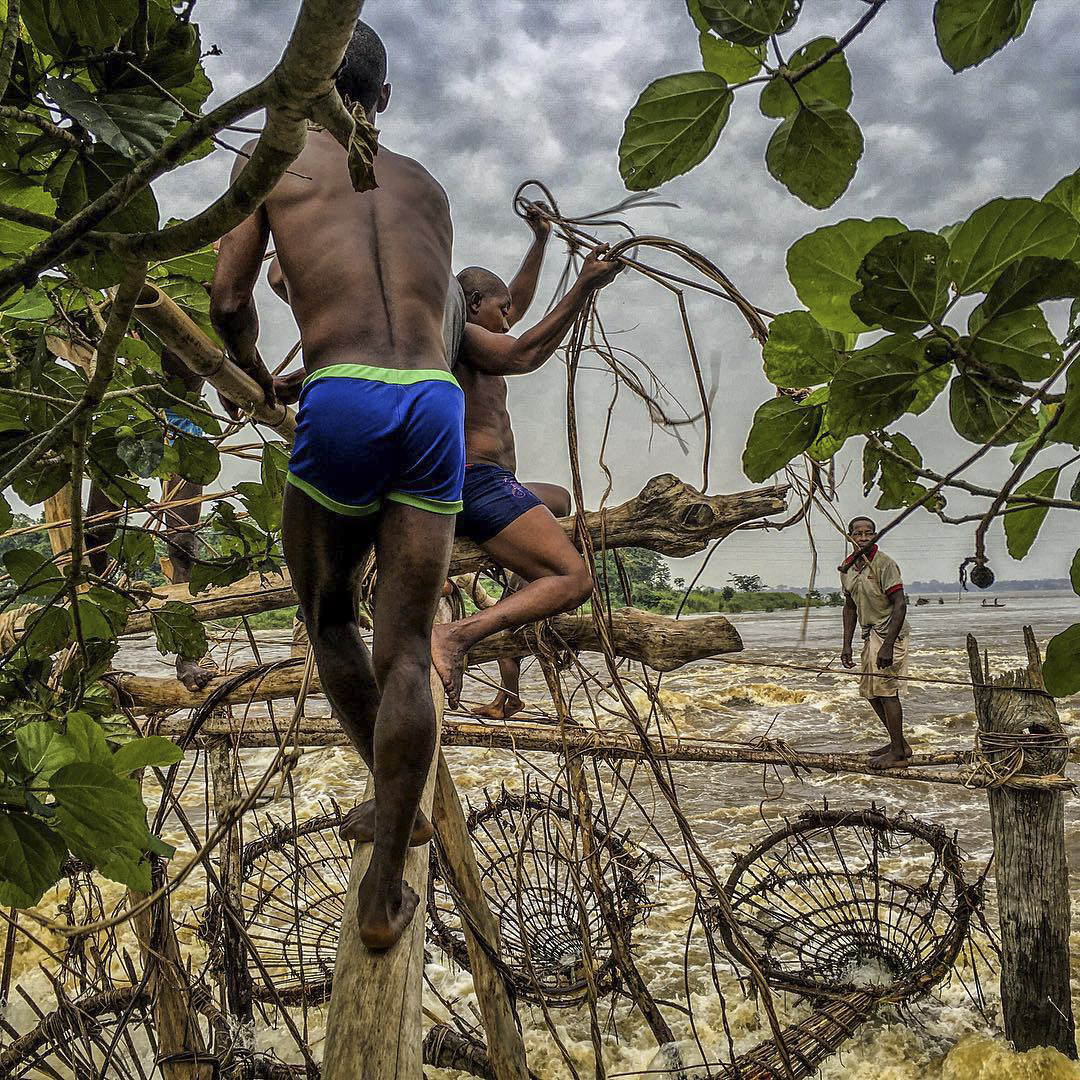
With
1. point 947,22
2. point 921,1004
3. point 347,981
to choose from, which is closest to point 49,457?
point 347,981

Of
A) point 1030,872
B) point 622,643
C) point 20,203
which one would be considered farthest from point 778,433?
point 1030,872

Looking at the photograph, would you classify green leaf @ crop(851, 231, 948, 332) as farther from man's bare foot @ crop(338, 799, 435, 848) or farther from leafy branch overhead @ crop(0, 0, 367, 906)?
man's bare foot @ crop(338, 799, 435, 848)

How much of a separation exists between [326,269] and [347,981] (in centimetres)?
105

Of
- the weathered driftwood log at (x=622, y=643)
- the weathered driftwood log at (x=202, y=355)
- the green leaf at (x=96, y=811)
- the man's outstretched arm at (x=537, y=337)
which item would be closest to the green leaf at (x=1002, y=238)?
the green leaf at (x=96, y=811)

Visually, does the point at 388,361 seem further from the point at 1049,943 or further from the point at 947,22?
the point at 1049,943

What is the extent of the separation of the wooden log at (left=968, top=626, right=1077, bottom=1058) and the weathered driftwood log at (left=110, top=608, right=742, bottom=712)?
973mm

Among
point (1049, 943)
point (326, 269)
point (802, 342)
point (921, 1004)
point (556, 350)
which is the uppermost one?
point (556, 350)

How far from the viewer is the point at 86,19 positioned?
0.53m

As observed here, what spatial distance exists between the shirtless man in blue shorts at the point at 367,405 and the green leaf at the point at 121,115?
70 cm

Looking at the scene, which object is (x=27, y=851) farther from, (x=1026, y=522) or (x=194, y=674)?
(x=194, y=674)

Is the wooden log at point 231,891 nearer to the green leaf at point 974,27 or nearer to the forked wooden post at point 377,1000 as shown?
the forked wooden post at point 377,1000

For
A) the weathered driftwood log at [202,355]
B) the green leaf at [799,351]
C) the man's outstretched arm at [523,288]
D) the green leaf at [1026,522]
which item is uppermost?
the man's outstretched arm at [523,288]

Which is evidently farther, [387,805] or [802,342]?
[387,805]

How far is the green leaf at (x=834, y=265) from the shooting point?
0.49m
